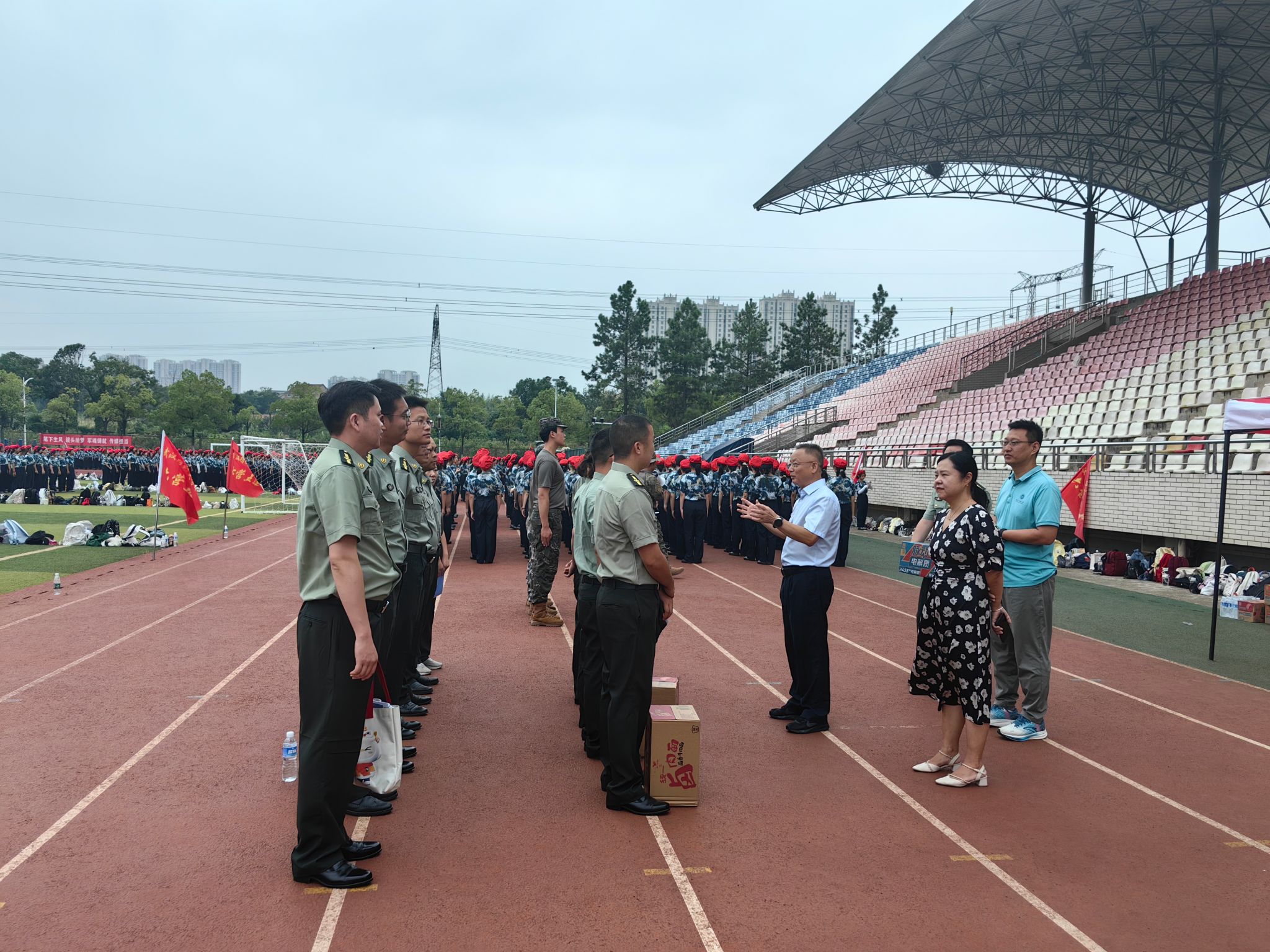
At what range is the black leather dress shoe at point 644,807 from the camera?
14.1ft

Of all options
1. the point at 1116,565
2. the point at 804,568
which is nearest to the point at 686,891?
the point at 804,568

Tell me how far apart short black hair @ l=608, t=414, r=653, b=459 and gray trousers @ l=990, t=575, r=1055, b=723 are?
2814 millimetres

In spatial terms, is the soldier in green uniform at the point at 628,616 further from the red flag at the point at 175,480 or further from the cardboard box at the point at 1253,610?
the red flag at the point at 175,480

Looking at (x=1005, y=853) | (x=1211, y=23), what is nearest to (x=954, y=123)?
(x=1211, y=23)

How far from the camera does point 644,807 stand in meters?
4.28

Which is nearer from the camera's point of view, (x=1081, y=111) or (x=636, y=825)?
(x=636, y=825)

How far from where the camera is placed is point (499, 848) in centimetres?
386

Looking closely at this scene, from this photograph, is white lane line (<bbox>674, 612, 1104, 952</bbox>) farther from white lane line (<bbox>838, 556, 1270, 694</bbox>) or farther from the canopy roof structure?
the canopy roof structure

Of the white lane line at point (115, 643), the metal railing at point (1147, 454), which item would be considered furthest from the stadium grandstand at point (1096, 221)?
the white lane line at point (115, 643)

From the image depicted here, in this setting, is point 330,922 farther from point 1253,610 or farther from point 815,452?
point 1253,610

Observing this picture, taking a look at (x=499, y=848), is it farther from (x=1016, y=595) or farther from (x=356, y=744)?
(x=1016, y=595)

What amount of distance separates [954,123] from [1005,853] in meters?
27.3

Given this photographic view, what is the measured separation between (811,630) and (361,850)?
3.14 metres

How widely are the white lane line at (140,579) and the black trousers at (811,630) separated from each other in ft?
26.5
